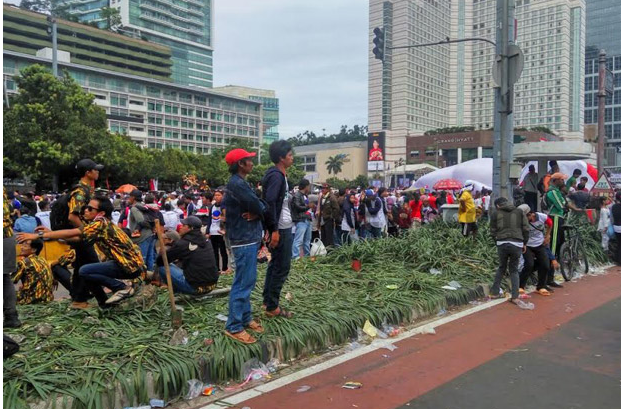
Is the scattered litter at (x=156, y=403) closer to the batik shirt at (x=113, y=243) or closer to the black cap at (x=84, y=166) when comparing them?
the batik shirt at (x=113, y=243)

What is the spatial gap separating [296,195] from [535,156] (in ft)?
21.0

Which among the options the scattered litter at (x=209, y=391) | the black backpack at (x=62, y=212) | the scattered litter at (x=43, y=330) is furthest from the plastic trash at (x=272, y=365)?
the black backpack at (x=62, y=212)

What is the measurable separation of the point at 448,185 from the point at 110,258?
729 inches

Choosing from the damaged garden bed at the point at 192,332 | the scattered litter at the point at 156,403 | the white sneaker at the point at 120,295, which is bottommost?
the scattered litter at the point at 156,403

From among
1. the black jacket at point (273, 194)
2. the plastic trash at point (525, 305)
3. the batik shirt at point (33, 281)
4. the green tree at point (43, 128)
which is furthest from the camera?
the green tree at point (43, 128)

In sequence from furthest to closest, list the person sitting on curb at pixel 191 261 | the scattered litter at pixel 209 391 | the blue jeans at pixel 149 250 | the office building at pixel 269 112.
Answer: the office building at pixel 269 112
the blue jeans at pixel 149 250
the person sitting on curb at pixel 191 261
the scattered litter at pixel 209 391

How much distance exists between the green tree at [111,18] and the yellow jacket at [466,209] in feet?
364

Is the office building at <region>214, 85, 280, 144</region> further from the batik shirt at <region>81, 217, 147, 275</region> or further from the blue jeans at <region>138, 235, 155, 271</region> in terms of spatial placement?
the batik shirt at <region>81, 217, 147, 275</region>

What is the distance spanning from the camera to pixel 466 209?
11.8m

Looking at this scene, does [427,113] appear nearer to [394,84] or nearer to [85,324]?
[394,84]

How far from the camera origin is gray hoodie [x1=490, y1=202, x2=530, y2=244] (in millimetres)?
7723

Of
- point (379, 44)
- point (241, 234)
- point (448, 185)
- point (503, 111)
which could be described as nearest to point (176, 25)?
point (448, 185)

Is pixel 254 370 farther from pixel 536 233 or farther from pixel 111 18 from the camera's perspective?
pixel 111 18

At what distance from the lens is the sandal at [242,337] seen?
496cm
